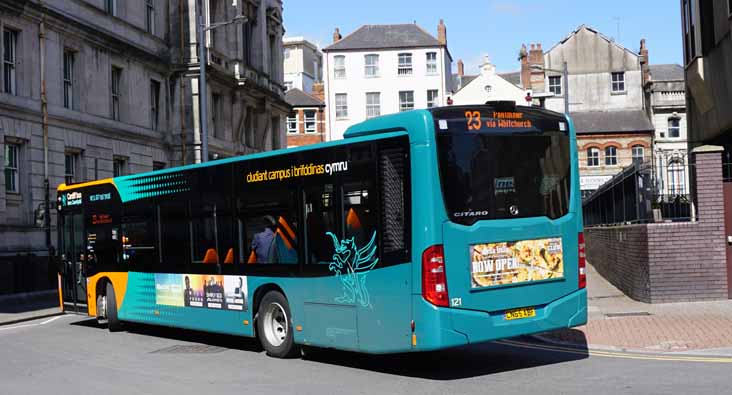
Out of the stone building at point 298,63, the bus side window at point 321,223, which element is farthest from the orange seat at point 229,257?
the stone building at point 298,63

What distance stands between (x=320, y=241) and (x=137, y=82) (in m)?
28.5

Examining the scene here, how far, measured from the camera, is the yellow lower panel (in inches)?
674

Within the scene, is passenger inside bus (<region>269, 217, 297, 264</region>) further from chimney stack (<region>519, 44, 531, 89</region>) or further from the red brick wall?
chimney stack (<region>519, 44, 531, 89</region>)

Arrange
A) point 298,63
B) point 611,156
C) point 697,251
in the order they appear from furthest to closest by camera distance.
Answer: point 298,63
point 611,156
point 697,251

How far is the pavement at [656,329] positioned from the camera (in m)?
11.9

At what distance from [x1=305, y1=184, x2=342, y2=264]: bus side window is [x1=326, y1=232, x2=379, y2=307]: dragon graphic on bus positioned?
11 cm

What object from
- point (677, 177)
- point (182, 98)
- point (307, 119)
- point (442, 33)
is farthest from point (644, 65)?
point (677, 177)

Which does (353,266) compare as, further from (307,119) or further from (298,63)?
(298,63)

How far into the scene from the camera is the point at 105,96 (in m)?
35.3

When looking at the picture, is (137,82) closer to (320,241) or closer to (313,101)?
(320,241)

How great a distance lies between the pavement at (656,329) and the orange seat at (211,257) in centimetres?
517

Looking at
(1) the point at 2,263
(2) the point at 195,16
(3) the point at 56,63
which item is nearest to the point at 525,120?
(1) the point at 2,263

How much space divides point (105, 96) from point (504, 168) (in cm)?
2752

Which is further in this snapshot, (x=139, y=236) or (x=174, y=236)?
(x=139, y=236)
